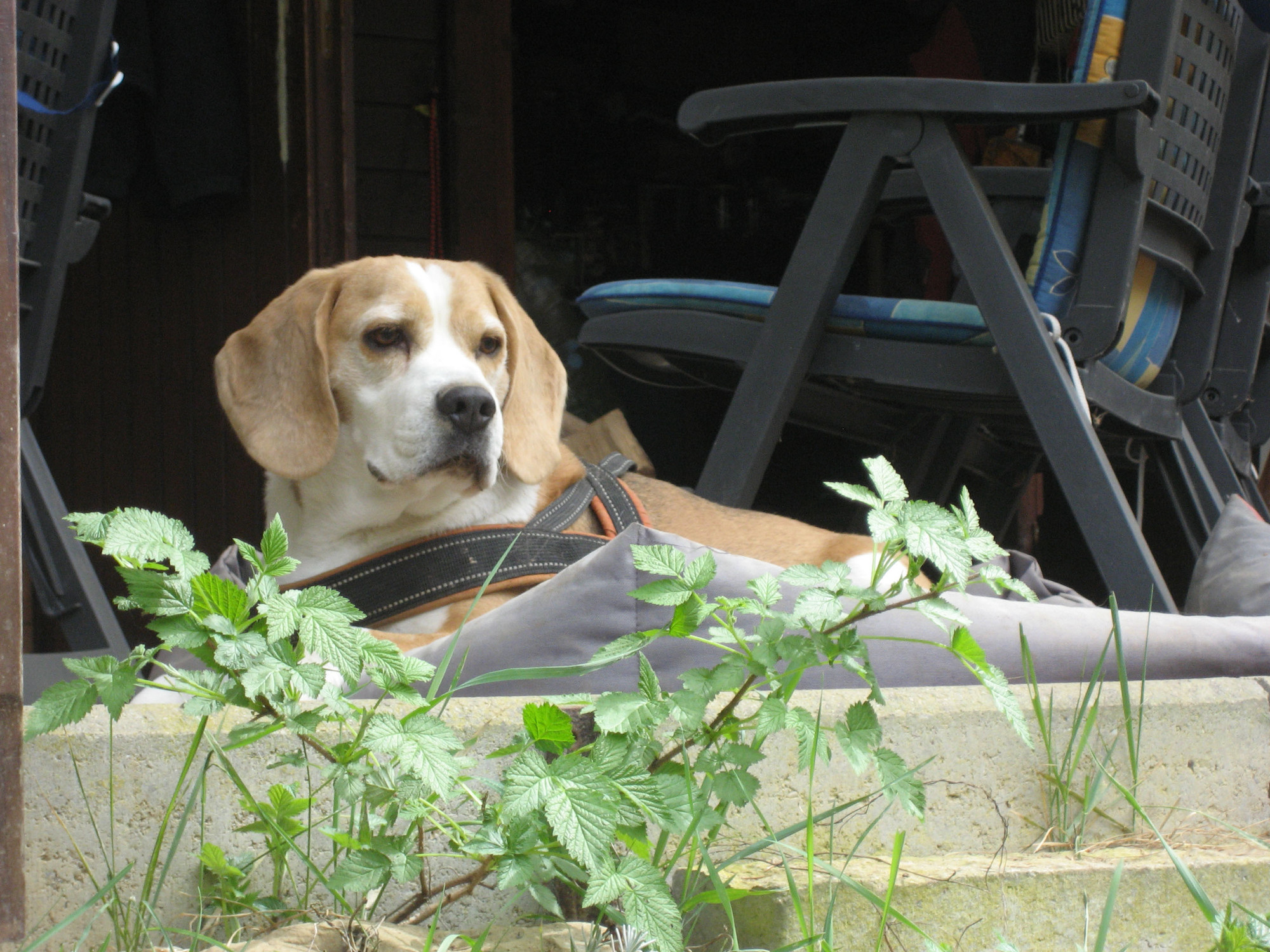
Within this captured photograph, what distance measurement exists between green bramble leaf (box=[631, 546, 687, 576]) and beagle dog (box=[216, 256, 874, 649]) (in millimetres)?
948

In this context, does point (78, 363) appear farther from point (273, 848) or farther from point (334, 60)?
point (273, 848)

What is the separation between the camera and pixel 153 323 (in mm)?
4012

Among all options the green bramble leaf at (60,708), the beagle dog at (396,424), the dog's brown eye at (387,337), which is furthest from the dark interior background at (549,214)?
the green bramble leaf at (60,708)

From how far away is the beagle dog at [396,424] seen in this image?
1.92 meters

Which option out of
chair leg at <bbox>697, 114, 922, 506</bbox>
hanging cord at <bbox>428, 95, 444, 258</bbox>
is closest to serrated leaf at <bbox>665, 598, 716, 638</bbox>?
chair leg at <bbox>697, 114, 922, 506</bbox>

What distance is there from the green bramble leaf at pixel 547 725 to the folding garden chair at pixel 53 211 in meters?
1.27

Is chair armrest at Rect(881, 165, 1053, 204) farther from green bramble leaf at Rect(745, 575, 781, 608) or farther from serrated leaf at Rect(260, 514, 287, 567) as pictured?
serrated leaf at Rect(260, 514, 287, 567)

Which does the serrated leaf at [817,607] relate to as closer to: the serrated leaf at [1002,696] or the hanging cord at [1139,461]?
the serrated leaf at [1002,696]

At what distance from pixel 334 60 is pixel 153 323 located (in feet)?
3.85

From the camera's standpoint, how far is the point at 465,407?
191 centimetres

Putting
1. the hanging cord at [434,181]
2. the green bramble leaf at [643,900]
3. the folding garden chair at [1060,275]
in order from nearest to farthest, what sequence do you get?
the green bramble leaf at [643,900]
the folding garden chair at [1060,275]
the hanging cord at [434,181]

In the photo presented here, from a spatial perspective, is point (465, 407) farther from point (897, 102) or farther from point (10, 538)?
point (10, 538)

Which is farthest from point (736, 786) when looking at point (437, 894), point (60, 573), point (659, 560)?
point (60, 573)

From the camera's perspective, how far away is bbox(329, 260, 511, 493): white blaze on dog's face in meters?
1.90
